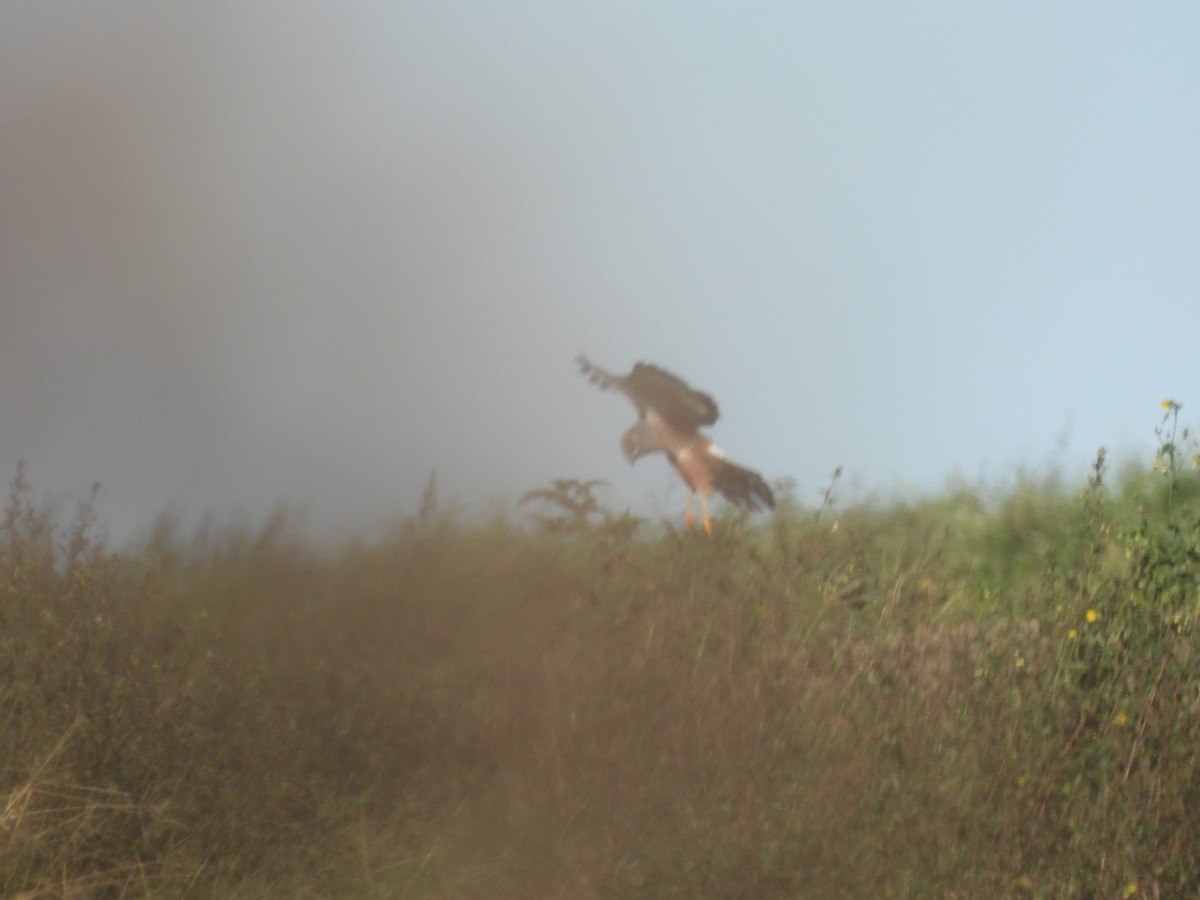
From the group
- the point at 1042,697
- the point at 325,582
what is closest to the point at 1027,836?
the point at 1042,697

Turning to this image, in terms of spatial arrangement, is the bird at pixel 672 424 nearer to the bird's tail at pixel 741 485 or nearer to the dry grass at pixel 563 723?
the bird's tail at pixel 741 485

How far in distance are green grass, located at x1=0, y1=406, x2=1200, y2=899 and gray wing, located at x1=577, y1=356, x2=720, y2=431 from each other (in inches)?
18.0

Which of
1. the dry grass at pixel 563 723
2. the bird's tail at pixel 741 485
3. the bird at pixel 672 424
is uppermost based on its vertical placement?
the bird at pixel 672 424

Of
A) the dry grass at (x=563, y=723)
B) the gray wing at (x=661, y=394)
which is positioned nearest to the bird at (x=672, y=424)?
the gray wing at (x=661, y=394)

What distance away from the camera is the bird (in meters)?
3.68

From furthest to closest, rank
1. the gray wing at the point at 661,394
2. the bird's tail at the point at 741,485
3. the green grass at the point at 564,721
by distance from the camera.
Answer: the bird's tail at the point at 741,485 → the gray wing at the point at 661,394 → the green grass at the point at 564,721

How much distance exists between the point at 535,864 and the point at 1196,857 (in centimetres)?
152

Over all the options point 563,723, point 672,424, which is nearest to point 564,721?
point 563,723

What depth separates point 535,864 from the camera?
2.86 meters

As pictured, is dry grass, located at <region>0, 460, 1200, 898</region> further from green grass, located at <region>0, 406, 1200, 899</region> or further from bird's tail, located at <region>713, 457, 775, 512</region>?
bird's tail, located at <region>713, 457, 775, 512</region>

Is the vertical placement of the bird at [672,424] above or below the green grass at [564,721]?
above

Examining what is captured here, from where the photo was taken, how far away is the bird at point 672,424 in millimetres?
3680

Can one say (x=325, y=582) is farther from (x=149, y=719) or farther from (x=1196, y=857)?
(x=1196, y=857)

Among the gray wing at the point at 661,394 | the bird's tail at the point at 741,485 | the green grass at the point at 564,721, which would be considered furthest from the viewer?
the bird's tail at the point at 741,485
